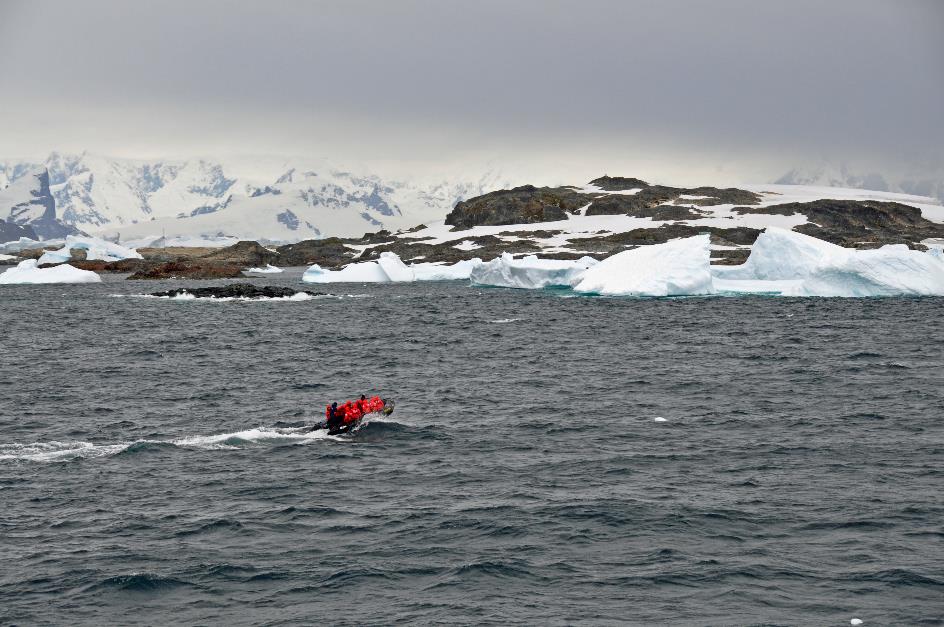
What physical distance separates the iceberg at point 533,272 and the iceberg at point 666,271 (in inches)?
653

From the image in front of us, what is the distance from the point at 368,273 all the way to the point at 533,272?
137ft

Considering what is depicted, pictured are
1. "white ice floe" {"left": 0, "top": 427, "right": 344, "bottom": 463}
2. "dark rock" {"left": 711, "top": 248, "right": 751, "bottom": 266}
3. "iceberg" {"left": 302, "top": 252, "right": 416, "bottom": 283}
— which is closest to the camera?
"white ice floe" {"left": 0, "top": 427, "right": 344, "bottom": 463}

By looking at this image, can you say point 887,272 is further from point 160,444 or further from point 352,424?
point 160,444

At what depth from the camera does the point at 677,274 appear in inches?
3780

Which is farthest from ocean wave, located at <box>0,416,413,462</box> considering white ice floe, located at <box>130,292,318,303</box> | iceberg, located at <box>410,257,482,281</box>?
iceberg, located at <box>410,257,482,281</box>

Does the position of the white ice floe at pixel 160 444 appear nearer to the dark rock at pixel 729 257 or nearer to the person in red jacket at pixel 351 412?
the person in red jacket at pixel 351 412

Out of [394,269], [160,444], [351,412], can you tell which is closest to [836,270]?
[351,412]

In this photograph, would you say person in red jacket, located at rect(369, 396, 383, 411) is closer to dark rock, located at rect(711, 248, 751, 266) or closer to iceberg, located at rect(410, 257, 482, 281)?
dark rock, located at rect(711, 248, 751, 266)

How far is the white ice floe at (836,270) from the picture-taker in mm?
88188

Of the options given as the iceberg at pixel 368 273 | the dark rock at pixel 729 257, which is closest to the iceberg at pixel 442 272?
the iceberg at pixel 368 273

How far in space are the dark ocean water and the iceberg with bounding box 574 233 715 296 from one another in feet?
138

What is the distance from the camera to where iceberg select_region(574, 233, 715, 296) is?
94000mm

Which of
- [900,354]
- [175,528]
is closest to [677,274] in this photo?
[900,354]

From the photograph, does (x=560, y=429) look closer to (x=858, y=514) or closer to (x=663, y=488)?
(x=663, y=488)
